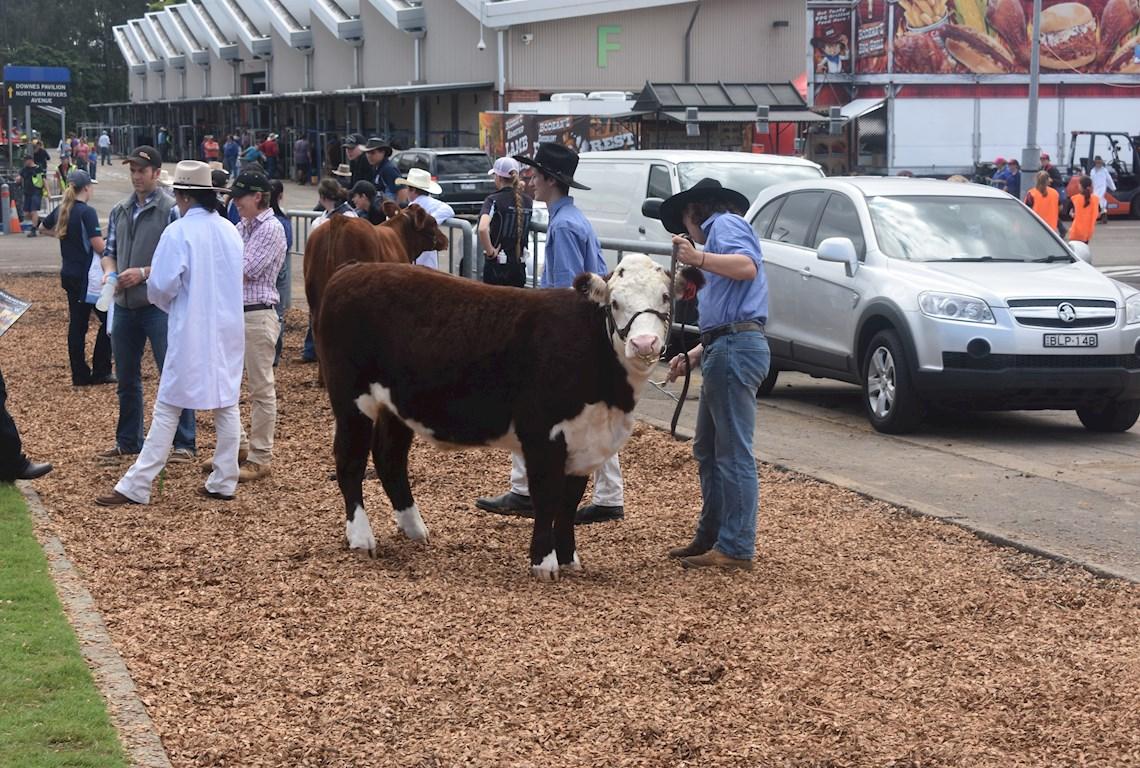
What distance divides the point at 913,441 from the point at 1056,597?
175 inches

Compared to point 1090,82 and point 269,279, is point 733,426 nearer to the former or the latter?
point 269,279

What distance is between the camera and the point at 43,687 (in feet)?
19.0

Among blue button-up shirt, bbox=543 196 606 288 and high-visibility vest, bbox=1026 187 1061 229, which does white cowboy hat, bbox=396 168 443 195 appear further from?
high-visibility vest, bbox=1026 187 1061 229

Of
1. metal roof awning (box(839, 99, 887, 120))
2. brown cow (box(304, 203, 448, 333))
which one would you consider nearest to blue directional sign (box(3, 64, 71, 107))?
metal roof awning (box(839, 99, 887, 120))

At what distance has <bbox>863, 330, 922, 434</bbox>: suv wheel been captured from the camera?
1182 centimetres

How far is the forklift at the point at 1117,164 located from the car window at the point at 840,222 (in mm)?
32383

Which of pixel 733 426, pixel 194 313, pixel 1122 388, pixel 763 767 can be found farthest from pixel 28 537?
pixel 1122 388

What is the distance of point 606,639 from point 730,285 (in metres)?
1.95

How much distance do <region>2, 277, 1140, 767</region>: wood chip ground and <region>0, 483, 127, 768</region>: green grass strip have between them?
246 millimetres

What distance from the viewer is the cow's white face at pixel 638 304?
7.05m

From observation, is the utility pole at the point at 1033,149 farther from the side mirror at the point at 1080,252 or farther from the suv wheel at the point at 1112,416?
the suv wheel at the point at 1112,416

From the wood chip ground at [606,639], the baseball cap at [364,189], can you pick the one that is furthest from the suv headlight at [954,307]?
the baseball cap at [364,189]

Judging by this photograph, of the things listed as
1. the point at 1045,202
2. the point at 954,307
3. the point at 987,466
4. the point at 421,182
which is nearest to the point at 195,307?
the point at 987,466

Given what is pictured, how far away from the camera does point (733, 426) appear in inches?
302
